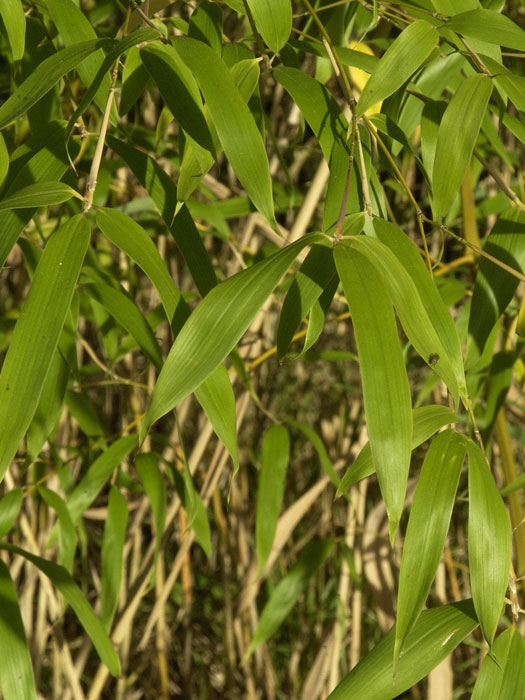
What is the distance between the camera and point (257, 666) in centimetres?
118

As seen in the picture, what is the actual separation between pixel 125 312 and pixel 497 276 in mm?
245

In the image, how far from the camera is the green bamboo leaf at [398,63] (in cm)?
41

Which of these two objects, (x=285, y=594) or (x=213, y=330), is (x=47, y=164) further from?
(x=285, y=594)

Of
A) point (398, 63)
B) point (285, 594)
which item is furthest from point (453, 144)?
point (285, 594)

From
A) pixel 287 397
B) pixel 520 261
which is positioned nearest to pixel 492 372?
pixel 520 261

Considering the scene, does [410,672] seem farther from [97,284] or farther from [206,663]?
[206,663]

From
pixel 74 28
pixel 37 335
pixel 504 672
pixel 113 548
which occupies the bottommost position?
pixel 113 548

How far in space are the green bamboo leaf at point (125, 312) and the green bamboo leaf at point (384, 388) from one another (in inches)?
7.5

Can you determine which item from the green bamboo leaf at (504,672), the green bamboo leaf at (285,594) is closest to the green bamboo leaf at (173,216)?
the green bamboo leaf at (504,672)

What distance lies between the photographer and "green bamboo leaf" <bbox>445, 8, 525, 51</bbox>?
44cm

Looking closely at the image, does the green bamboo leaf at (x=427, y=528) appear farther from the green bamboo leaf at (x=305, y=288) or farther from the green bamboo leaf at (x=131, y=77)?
the green bamboo leaf at (x=131, y=77)

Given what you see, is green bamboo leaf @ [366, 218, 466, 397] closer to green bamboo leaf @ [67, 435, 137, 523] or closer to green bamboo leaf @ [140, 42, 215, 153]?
green bamboo leaf @ [140, 42, 215, 153]

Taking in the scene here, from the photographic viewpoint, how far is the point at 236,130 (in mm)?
410

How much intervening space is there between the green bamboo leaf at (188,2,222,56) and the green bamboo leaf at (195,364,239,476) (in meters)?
0.23
